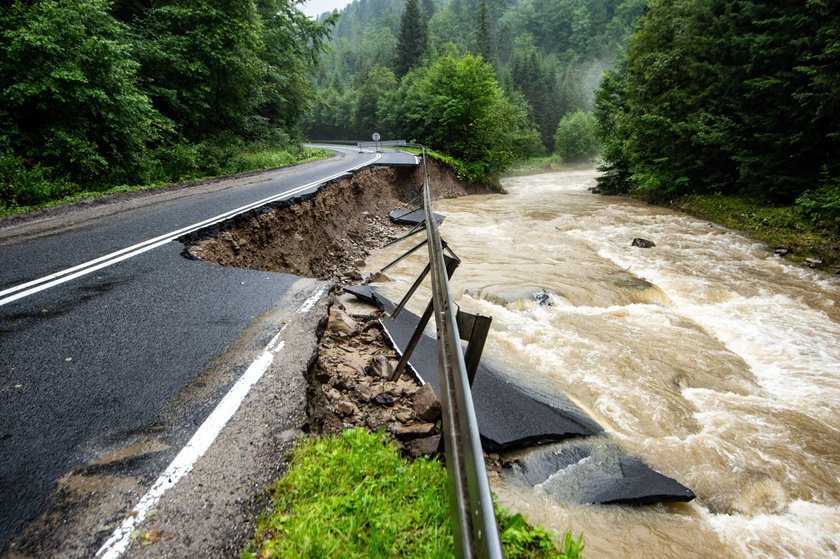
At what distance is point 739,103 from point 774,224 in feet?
17.0

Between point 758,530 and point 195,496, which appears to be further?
point 758,530

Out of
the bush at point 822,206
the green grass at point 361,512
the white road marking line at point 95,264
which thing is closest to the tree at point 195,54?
the white road marking line at point 95,264

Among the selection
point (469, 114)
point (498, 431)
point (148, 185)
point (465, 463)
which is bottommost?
point (498, 431)

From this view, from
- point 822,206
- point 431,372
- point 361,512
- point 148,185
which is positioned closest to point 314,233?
point 148,185

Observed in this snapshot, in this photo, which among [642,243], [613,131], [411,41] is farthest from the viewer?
[411,41]

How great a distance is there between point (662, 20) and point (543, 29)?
141 metres

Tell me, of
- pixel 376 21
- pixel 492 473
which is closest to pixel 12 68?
pixel 492 473

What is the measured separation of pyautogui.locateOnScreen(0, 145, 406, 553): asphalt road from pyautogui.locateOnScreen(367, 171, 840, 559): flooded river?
2448 mm

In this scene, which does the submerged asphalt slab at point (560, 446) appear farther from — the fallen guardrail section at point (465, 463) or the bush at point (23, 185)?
the bush at point (23, 185)

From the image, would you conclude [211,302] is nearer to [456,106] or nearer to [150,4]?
[150,4]

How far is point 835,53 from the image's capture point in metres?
10.2

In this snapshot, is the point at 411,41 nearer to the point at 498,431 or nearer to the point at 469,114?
the point at 469,114

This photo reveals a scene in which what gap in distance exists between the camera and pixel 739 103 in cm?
1437

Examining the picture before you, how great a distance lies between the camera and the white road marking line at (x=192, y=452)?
1.73 metres
